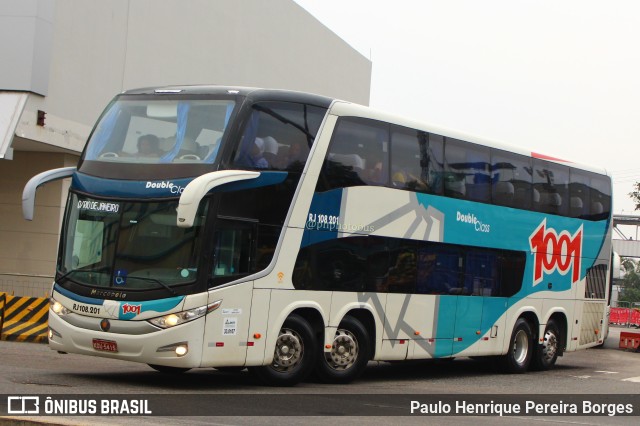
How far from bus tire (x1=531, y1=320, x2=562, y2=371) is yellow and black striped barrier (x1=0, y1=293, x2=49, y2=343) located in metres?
9.79

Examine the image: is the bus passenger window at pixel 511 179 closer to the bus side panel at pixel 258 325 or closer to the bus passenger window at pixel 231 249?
the bus side panel at pixel 258 325

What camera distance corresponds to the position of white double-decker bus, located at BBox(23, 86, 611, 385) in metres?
13.4

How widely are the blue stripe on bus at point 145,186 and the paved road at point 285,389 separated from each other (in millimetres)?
2461

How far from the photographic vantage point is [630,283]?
122 metres

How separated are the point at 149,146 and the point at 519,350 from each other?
9876mm

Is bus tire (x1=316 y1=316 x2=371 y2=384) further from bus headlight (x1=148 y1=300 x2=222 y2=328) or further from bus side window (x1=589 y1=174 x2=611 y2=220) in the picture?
bus side window (x1=589 y1=174 x2=611 y2=220)

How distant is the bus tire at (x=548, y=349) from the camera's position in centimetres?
2137

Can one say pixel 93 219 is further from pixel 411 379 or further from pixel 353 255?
pixel 411 379

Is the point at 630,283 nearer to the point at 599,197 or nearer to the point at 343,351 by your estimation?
the point at 599,197

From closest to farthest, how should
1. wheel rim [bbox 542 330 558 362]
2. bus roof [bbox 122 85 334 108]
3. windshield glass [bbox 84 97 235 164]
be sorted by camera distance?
1. windshield glass [bbox 84 97 235 164]
2. bus roof [bbox 122 85 334 108]
3. wheel rim [bbox 542 330 558 362]

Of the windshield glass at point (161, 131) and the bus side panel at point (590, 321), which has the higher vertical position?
the windshield glass at point (161, 131)

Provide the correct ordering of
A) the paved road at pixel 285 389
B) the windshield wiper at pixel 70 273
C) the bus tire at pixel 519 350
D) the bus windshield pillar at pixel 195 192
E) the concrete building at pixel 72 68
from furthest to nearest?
the concrete building at pixel 72 68
the bus tire at pixel 519 350
the windshield wiper at pixel 70 273
the bus windshield pillar at pixel 195 192
the paved road at pixel 285 389

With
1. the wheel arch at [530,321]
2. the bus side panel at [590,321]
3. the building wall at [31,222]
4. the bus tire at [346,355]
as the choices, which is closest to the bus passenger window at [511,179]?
the wheel arch at [530,321]

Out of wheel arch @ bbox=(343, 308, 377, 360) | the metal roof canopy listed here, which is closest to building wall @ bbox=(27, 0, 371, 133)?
the metal roof canopy
